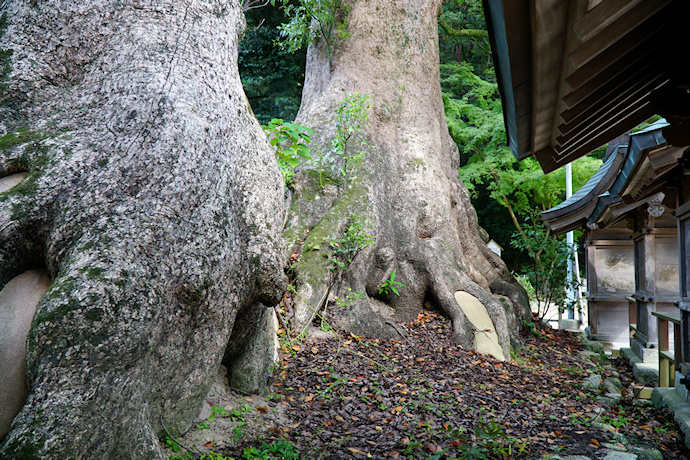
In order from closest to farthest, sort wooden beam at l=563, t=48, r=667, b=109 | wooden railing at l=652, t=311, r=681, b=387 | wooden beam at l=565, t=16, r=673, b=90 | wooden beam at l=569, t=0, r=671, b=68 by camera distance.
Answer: wooden beam at l=569, t=0, r=671, b=68 < wooden beam at l=565, t=16, r=673, b=90 < wooden beam at l=563, t=48, r=667, b=109 < wooden railing at l=652, t=311, r=681, b=387

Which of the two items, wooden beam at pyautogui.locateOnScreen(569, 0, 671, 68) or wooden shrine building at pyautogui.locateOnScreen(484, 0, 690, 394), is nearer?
wooden shrine building at pyautogui.locateOnScreen(484, 0, 690, 394)

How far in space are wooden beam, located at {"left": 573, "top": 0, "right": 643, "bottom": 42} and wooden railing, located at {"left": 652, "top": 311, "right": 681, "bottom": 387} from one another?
18.9 feet

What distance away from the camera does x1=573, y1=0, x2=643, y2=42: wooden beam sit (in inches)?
75.2

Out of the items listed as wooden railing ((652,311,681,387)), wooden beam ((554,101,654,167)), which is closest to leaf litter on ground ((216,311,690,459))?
wooden railing ((652,311,681,387))

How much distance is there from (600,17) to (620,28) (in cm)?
25

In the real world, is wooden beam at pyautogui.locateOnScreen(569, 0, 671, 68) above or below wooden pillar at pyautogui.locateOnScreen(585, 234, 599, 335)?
above

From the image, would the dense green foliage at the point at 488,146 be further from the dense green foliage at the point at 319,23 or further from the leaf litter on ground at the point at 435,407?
the leaf litter on ground at the point at 435,407

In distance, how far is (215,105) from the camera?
340 centimetres

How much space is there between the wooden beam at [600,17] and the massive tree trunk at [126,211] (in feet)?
7.36

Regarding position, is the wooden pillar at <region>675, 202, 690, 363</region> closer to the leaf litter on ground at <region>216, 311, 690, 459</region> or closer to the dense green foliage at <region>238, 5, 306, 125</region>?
the leaf litter on ground at <region>216, 311, 690, 459</region>

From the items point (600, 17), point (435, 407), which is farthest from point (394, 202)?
point (600, 17)

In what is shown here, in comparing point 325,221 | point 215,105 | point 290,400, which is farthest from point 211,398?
point 325,221

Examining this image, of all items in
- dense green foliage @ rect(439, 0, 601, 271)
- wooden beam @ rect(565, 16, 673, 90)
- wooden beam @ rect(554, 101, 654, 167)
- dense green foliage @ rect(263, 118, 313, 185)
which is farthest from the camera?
dense green foliage @ rect(439, 0, 601, 271)

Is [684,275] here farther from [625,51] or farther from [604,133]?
[625,51]
